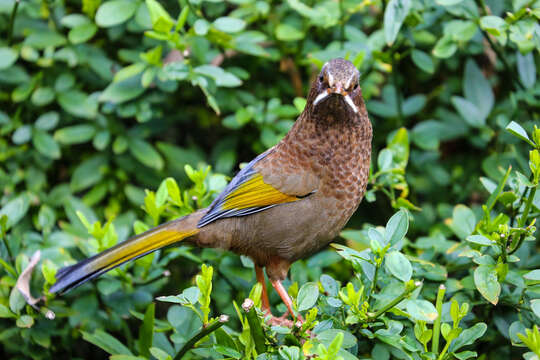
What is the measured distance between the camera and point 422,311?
2008mm

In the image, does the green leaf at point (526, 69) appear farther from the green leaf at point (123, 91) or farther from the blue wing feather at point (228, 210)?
the green leaf at point (123, 91)

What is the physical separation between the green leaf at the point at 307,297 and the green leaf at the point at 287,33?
1.93 metres

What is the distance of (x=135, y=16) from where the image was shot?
3.50m

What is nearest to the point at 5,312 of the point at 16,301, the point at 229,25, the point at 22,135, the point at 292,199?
the point at 16,301

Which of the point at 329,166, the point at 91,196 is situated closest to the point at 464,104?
the point at 329,166

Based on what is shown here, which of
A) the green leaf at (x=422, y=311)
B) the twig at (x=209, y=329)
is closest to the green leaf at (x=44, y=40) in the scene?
the twig at (x=209, y=329)

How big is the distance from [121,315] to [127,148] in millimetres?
1370

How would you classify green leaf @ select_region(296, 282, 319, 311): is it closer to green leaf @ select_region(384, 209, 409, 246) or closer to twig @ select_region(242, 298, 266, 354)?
twig @ select_region(242, 298, 266, 354)

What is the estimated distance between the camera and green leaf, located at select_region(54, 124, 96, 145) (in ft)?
12.2

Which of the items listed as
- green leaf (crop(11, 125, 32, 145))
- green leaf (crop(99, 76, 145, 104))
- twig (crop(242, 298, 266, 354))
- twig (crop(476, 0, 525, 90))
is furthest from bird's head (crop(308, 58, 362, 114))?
green leaf (crop(11, 125, 32, 145))

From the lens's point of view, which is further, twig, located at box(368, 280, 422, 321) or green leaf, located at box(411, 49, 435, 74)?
green leaf, located at box(411, 49, 435, 74)

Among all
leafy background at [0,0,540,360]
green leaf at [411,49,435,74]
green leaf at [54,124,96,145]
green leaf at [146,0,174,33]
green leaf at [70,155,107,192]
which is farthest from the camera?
green leaf at [70,155,107,192]

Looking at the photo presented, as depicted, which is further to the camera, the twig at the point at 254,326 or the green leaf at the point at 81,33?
the green leaf at the point at 81,33

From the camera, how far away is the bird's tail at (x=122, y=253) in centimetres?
279
